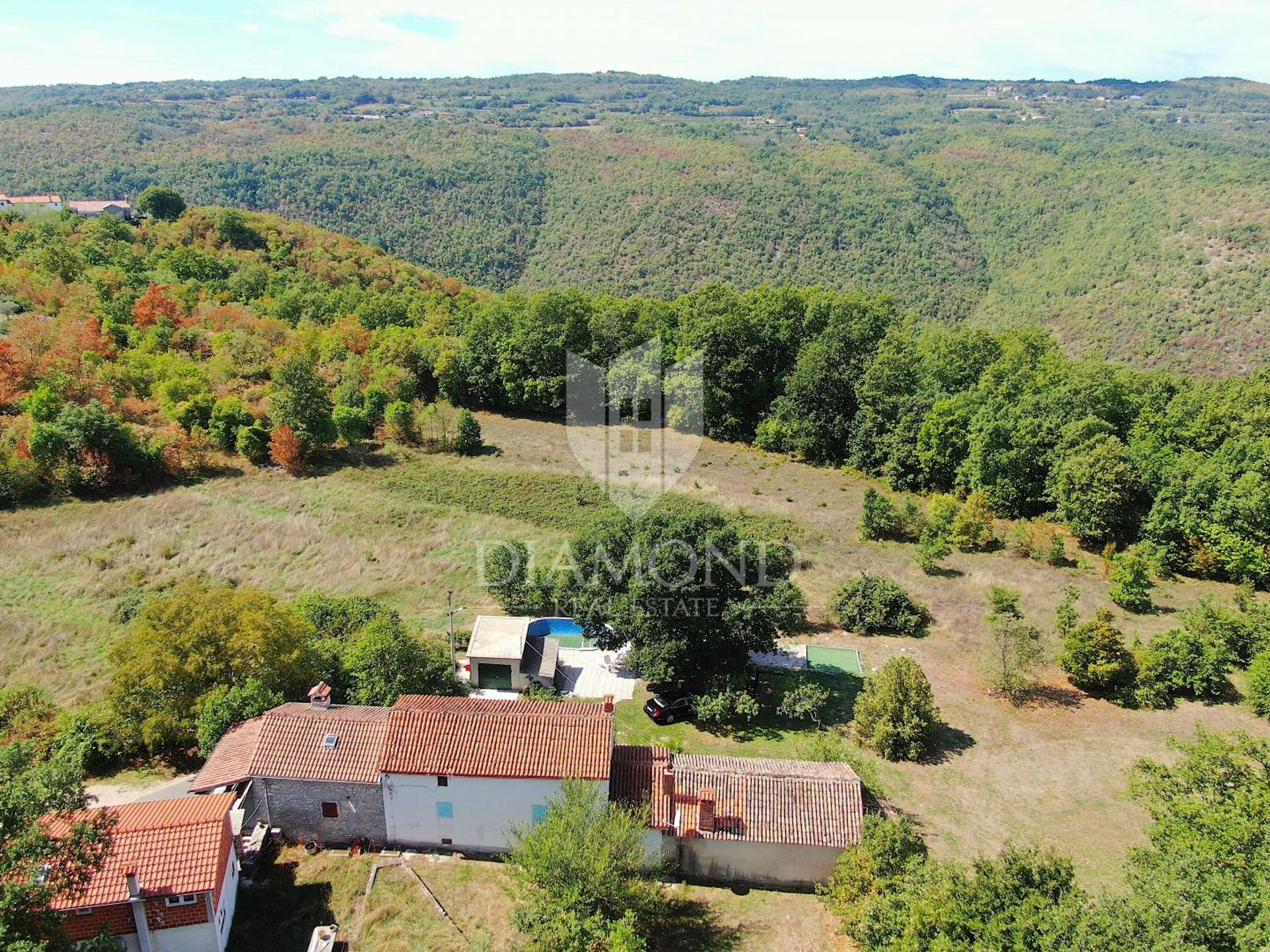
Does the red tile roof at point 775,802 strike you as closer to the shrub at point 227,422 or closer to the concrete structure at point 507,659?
the concrete structure at point 507,659

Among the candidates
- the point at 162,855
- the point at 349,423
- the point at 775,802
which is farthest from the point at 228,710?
the point at 349,423

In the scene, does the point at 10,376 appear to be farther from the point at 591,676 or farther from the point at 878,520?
the point at 878,520

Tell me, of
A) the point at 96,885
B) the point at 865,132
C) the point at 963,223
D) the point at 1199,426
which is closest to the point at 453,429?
the point at 96,885

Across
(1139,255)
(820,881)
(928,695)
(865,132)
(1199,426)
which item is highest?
(865,132)

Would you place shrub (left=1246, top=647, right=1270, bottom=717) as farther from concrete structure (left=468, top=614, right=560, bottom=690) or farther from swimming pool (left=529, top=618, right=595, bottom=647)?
concrete structure (left=468, top=614, right=560, bottom=690)

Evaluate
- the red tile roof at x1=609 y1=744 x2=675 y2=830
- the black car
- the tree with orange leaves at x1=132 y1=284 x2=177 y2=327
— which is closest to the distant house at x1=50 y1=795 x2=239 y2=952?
the red tile roof at x1=609 y1=744 x2=675 y2=830

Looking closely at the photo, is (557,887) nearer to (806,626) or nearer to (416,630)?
(416,630)
